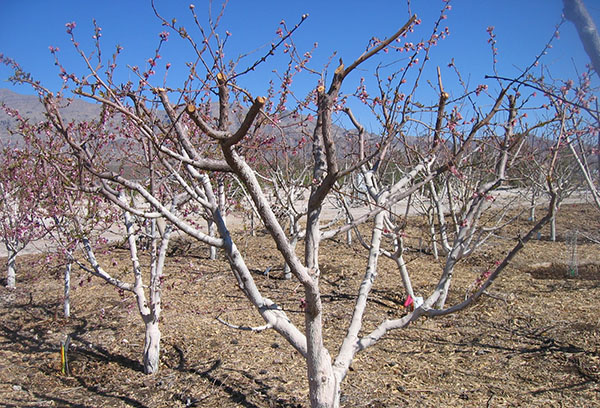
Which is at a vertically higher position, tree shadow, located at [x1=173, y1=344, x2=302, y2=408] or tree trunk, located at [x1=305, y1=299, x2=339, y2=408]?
tree trunk, located at [x1=305, y1=299, x2=339, y2=408]

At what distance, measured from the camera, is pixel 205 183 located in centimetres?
293

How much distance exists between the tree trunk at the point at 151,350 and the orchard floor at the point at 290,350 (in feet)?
0.33

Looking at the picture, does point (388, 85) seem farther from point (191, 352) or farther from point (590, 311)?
point (590, 311)

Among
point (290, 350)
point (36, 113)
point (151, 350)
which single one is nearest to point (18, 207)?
point (151, 350)

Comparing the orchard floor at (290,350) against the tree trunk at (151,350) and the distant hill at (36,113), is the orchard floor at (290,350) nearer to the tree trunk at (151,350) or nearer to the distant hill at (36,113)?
the tree trunk at (151,350)

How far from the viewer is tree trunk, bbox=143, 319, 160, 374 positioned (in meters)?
4.00

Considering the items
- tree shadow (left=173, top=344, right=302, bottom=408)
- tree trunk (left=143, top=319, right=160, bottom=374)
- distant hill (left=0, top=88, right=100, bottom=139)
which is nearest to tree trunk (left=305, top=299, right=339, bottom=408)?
tree shadow (left=173, top=344, right=302, bottom=408)

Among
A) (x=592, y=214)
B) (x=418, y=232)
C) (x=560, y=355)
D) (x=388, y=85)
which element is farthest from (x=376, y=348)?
(x=592, y=214)

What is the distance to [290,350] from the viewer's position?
14.5 feet

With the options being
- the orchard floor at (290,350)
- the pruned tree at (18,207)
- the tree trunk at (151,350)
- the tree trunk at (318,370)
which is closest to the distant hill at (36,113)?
the pruned tree at (18,207)

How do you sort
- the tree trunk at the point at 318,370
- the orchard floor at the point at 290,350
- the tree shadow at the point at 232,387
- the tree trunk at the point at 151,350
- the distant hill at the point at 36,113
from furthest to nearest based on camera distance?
the distant hill at the point at 36,113 < the tree trunk at the point at 151,350 < the orchard floor at the point at 290,350 < the tree shadow at the point at 232,387 < the tree trunk at the point at 318,370

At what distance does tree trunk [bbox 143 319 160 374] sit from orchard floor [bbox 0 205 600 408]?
100 mm

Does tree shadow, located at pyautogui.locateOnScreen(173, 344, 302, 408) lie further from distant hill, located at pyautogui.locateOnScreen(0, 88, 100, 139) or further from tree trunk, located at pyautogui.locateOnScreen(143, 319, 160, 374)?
distant hill, located at pyautogui.locateOnScreen(0, 88, 100, 139)

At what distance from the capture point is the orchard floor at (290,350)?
3.54 metres
